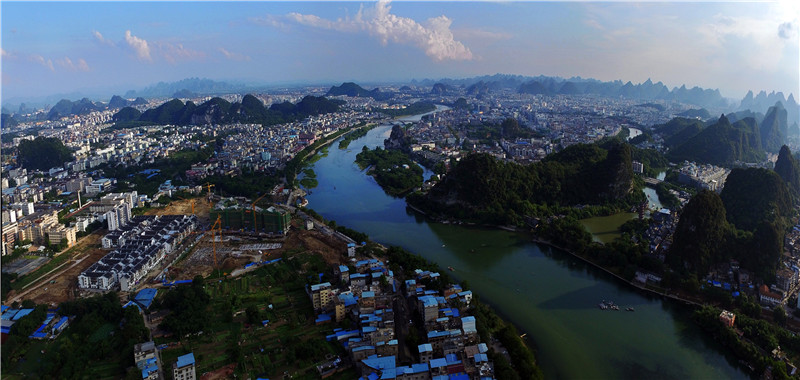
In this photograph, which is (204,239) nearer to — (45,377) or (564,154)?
(45,377)

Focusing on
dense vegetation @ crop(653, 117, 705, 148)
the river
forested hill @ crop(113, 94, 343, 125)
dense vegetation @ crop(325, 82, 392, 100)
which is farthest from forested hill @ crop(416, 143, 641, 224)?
dense vegetation @ crop(325, 82, 392, 100)

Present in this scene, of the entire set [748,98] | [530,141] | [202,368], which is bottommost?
[202,368]

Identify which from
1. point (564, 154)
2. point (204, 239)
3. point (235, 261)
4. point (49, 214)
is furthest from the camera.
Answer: point (564, 154)

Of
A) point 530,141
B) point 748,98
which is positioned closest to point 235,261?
point 530,141

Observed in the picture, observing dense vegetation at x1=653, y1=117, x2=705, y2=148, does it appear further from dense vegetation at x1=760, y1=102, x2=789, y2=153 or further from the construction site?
the construction site

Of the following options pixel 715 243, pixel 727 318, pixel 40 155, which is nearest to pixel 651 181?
pixel 715 243

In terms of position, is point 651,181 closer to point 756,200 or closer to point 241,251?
point 756,200
